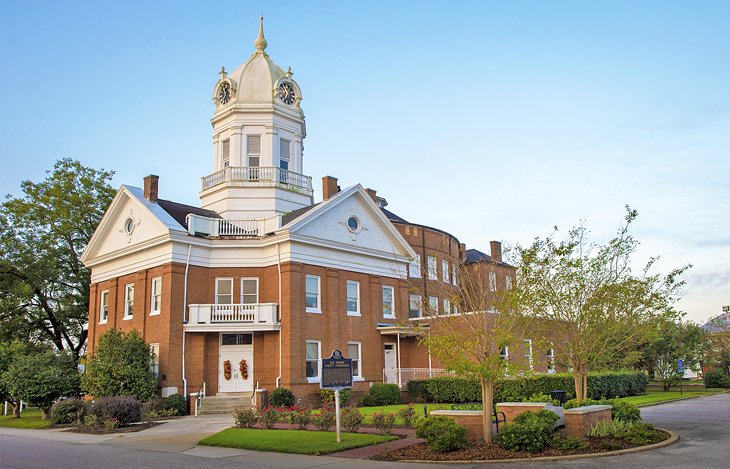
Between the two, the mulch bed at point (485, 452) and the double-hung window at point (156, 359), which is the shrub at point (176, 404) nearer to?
the double-hung window at point (156, 359)

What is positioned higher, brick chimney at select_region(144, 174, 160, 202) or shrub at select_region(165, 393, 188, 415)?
brick chimney at select_region(144, 174, 160, 202)

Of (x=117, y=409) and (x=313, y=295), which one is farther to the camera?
(x=313, y=295)

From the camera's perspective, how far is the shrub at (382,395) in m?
32.0

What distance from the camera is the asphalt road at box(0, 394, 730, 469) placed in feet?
44.1

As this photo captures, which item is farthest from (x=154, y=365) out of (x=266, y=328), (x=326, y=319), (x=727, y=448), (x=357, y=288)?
(x=727, y=448)

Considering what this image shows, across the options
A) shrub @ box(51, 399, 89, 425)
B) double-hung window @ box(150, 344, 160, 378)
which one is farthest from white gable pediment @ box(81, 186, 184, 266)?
shrub @ box(51, 399, 89, 425)

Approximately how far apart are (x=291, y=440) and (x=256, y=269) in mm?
16067

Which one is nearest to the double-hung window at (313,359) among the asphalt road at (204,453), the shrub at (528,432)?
the asphalt road at (204,453)

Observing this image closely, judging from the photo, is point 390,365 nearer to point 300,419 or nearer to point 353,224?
point 353,224

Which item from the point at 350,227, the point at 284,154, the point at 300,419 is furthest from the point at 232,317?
the point at 284,154

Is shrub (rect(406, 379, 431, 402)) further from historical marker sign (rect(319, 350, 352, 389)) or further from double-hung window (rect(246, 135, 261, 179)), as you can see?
historical marker sign (rect(319, 350, 352, 389))

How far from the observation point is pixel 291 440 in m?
17.7

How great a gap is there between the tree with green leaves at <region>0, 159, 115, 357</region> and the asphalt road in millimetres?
19940

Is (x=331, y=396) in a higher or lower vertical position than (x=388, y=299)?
lower
